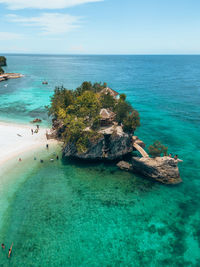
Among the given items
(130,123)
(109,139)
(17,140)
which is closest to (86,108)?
(109,139)

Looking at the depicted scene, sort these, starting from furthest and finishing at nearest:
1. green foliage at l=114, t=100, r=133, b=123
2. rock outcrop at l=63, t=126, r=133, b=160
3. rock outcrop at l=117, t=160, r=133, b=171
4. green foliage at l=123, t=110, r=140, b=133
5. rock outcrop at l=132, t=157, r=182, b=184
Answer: green foliage at l=114, t=100, r=133, b=123 → green foliage at l=123, t=110, r=140, b=133 → rock outcrop at l=63, t=126, r=133, b=160 → rock outcrop at l=117, t=160, r=133, b=171 → rock outcrop at l=132, t=157, r=182, b=184

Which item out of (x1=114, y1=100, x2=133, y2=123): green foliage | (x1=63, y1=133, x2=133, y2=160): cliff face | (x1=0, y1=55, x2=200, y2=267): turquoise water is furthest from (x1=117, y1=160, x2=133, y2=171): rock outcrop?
(x1=114, y1=100, x2=133, y2=123): green foliage

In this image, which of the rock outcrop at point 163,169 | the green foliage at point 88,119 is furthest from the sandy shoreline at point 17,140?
the rock outcrop at point 163,169

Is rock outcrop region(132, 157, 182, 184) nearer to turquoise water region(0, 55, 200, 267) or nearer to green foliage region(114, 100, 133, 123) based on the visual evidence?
turquoise water region(0, 55, 200, 267)

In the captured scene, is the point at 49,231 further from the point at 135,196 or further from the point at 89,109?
the point at 89,109

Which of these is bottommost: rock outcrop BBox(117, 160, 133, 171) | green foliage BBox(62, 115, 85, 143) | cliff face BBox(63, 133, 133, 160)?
rock outcrop BBox(117, 160, 133, 171)

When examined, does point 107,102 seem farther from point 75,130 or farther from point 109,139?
point 75,130

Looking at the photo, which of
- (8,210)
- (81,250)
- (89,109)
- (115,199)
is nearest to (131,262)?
(81,250)

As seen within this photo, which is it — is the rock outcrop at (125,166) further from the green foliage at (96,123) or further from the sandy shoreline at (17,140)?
the sandy shoreline at (17,140)
